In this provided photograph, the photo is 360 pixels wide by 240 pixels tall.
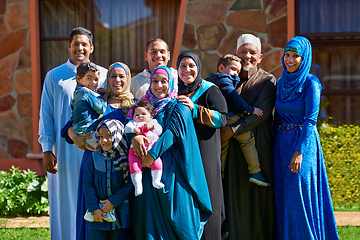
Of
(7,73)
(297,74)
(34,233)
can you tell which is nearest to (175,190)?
(297,74)

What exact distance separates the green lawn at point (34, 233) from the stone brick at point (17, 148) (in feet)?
5.60

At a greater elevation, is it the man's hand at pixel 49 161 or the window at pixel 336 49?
the window at pixel 336 49

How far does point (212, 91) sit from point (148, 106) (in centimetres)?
65

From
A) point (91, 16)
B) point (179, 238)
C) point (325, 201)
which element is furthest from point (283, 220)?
point (91, 16)

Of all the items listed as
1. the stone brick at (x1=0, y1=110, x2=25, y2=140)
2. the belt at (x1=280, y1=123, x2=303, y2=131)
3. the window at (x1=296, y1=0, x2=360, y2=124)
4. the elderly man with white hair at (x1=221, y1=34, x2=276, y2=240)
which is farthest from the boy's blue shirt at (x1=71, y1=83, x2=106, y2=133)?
the window at (x1=296, y1=0, x2=360, y2=124)

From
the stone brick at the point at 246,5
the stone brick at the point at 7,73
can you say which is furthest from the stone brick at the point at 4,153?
the stone brick at the point at 246,5

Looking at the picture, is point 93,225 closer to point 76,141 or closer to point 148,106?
point 76,141

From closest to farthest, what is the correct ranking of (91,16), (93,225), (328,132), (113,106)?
(93,225)
(113,106)
(328,132)
(91,16)

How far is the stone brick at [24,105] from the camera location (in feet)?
22.9

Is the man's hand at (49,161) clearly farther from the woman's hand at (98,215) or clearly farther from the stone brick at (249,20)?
the stone brick at (249,20)

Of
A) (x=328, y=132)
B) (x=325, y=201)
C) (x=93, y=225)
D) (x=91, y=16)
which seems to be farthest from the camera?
(x=91, y=16)

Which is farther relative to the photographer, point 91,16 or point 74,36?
point 91,16

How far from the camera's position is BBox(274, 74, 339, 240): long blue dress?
12.6ft

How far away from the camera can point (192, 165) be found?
3.41 m
